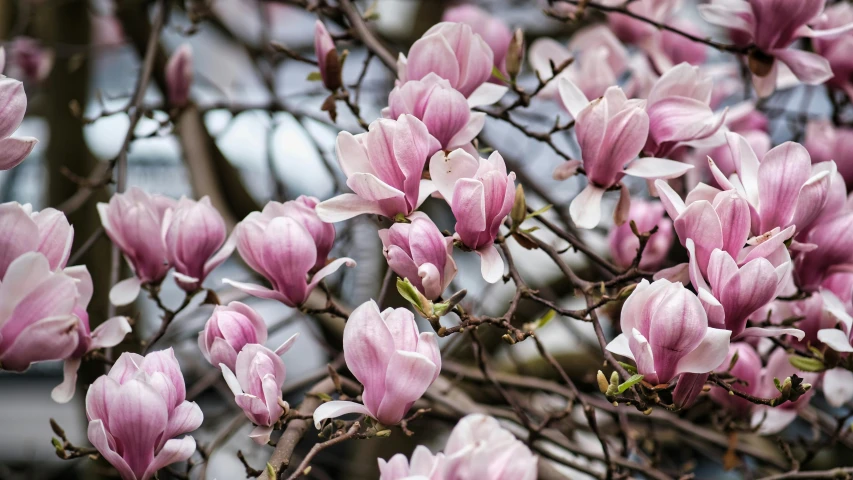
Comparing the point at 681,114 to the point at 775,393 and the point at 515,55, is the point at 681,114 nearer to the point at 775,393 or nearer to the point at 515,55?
the point at 515,55

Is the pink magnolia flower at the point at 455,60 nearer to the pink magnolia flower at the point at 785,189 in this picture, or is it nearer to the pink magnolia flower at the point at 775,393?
the pink magnolia flower at the point at 785,189

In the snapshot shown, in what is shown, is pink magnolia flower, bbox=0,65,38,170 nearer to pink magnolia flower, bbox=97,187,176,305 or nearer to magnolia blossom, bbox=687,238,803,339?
pink magnolia flower, bbox=97,187,176,305

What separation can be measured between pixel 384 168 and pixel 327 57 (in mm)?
254

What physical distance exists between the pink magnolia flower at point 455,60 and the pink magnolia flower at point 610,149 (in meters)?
0.10

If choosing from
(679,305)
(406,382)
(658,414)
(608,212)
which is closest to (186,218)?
(406,382)

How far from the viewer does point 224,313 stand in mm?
615

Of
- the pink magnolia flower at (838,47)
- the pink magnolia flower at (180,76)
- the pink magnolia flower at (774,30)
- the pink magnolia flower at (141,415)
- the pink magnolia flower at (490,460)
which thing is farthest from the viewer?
the pink magnolia flower at (180,76)

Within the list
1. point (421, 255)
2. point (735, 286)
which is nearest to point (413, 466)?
point (421, 255)

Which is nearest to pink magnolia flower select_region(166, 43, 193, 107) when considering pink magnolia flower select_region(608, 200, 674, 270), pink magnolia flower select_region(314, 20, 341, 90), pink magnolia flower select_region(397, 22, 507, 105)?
pink magnolia flower select_region(314, 20, 341, 90)

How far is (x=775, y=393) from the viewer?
83 cm

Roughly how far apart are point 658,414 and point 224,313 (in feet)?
2.49

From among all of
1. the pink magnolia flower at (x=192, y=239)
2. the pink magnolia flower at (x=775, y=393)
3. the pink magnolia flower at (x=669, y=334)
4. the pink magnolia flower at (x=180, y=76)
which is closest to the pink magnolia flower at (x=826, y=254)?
the pink magnolia flower at (x=775, y=393)

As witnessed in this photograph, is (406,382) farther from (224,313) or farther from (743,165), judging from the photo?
(743,165)

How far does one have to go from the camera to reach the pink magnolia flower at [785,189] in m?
0.62
